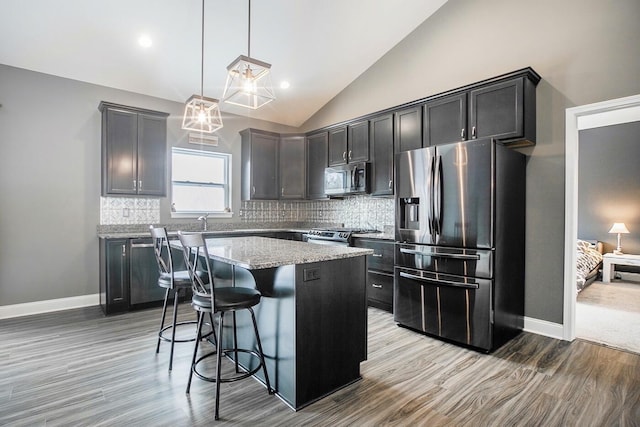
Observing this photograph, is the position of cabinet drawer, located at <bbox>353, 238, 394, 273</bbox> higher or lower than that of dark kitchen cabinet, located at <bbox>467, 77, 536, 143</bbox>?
lower

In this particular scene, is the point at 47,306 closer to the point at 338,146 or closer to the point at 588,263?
the point at 338,146

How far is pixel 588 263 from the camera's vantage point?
5.37 m

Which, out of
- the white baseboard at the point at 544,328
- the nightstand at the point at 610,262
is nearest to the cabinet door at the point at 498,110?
the white baseboard at the point at 544,328

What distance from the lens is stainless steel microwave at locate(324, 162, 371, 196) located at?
4.64 metres

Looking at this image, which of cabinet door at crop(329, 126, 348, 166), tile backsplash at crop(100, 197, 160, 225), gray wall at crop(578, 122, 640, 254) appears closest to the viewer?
tile backsplash at crop(100, 197, 160, 225)

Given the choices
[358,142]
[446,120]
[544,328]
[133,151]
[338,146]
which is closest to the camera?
[544,328]

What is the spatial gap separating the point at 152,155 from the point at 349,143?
8.90 feet

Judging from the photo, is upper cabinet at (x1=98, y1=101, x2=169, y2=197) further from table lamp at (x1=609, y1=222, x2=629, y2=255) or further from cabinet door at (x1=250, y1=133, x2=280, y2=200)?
table lamp at (x1=609, y1=222, x2=629, y2=255)

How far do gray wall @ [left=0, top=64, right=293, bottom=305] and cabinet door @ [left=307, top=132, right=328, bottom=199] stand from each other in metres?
2.78

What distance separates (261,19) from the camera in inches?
157

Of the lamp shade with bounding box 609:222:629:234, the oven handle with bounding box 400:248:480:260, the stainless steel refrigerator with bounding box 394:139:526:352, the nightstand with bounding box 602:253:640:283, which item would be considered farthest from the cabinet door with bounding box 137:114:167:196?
the lamp shade with bounding box 609:222:629:234

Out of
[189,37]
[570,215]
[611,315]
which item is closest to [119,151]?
[189,37]

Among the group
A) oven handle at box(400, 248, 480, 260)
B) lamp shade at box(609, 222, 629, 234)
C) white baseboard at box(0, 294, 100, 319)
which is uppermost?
lamp shade at box(609, 222, 629, 234)

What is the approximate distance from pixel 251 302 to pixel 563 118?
3.33 m
